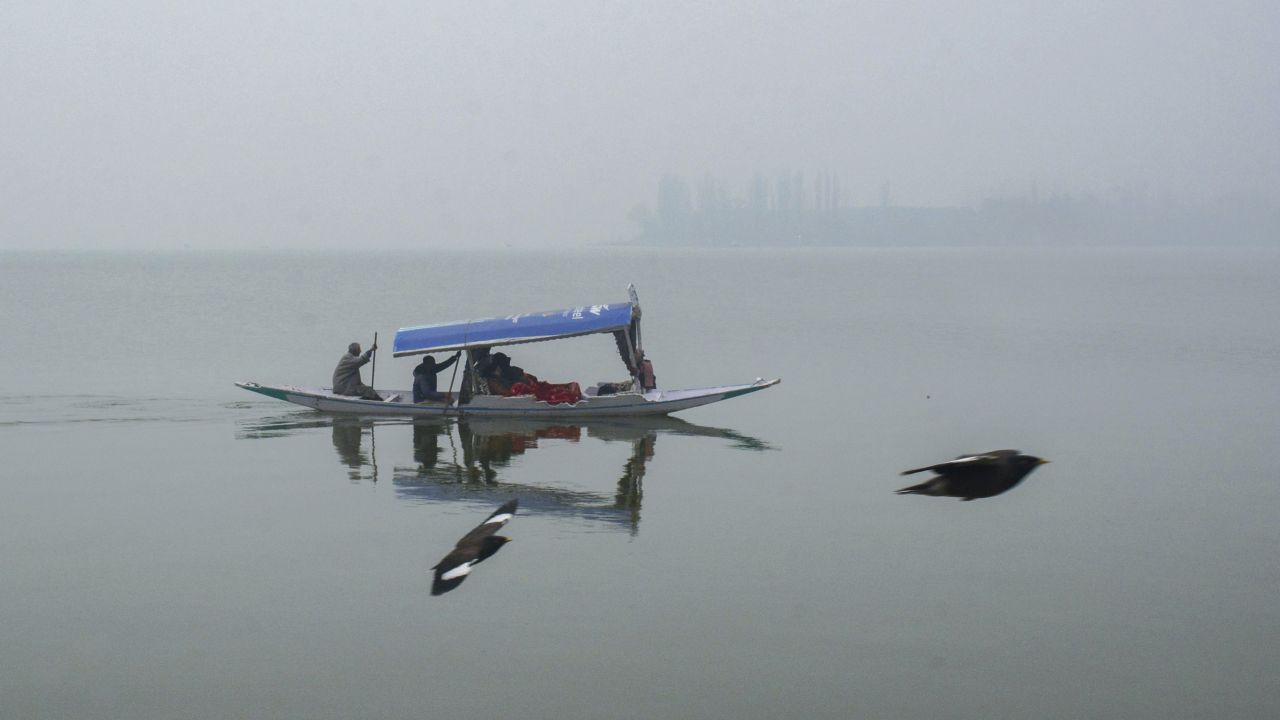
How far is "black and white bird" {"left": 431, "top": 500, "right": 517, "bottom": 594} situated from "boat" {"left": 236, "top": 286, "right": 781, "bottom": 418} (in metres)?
10.2

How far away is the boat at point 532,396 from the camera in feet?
84.4

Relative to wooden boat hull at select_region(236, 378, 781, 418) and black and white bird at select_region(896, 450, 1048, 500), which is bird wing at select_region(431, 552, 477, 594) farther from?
wooden boat hull at select_region(236, 378, 781, 418)

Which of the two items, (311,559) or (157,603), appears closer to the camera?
(157,603)

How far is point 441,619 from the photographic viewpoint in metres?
13.9

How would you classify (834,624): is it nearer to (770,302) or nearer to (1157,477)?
(1157,477)

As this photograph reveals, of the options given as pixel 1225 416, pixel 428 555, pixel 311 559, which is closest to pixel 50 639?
pixel 311 559

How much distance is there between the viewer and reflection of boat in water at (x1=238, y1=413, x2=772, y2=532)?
64.5 ft

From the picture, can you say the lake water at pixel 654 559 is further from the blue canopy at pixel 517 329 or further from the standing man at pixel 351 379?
the blue canopy at pixel 517 329

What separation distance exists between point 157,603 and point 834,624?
321 inches

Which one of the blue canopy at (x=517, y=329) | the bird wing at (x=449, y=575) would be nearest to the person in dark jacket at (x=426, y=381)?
the blue canopy at (x=517, y=329)

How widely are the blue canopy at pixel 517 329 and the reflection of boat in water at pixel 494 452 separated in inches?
73.4

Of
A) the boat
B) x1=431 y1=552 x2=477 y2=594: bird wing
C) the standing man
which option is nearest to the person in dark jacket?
the boat

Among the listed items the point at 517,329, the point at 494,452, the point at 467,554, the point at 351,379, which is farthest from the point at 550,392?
the point at 467,554

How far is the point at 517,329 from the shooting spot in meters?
25.7
